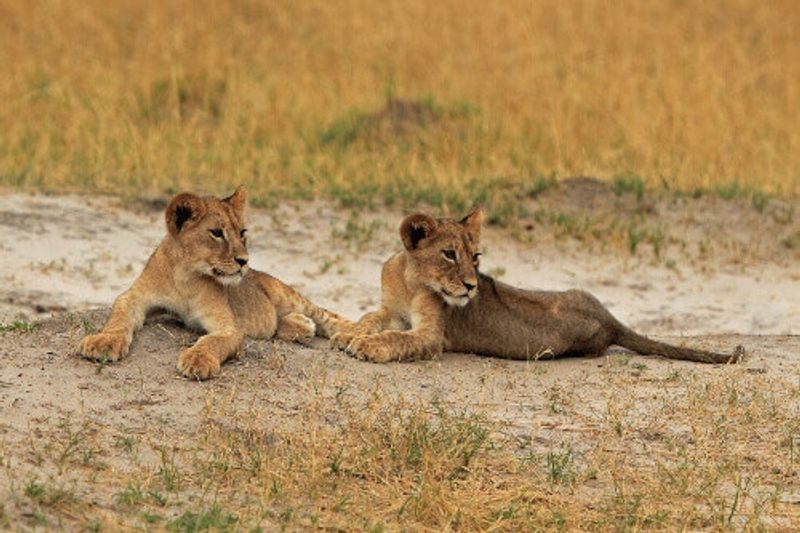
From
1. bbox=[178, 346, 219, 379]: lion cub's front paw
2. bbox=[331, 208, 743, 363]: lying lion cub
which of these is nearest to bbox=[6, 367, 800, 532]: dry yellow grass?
bbox=[178, 346, 219, 379]: lion cub's front paw

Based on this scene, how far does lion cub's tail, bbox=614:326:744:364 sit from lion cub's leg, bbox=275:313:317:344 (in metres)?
1.53

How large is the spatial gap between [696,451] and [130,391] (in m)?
2.23

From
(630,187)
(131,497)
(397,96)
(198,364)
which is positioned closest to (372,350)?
(198,364)

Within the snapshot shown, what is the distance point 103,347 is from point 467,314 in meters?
1.94

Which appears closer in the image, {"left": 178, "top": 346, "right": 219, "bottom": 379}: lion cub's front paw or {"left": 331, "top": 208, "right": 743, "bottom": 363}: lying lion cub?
{"left": 178, "top": 346, "right": 219, "bottom": 379}: lion cub's front paw

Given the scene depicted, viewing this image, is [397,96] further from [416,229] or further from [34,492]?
[34,492]

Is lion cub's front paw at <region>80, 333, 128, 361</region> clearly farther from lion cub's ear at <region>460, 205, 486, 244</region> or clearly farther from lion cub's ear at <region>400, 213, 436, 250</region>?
lion cub's ear at <region>460, 205, 486, 244</region>

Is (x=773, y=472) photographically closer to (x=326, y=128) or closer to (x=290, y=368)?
(x=290, y=368)

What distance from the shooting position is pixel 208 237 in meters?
7.27

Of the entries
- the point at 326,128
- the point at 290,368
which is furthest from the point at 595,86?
the point at 290,368

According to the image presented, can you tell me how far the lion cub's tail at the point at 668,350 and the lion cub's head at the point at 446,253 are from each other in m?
0.91

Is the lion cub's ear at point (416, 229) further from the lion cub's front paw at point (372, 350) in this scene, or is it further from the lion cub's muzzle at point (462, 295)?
the lion cub's front paw at point (372, 350)

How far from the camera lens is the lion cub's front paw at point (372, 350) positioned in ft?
24.9

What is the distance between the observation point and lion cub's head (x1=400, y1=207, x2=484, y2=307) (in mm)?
7801
